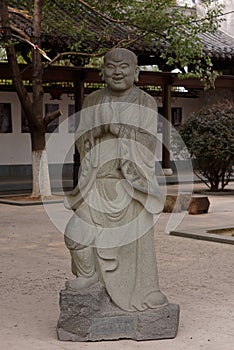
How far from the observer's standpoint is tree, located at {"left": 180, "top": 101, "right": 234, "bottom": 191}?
1686 centimetres

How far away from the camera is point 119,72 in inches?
224

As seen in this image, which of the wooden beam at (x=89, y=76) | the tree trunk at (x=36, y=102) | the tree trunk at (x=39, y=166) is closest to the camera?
the tree trunk at (x=36, y=102)

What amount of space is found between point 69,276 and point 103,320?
2385mm

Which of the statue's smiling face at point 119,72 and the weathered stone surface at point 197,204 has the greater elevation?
the statue's smiling face at point 119,72

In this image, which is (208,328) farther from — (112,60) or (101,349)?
(112,60)

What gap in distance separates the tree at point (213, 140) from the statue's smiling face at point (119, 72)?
1127 cm

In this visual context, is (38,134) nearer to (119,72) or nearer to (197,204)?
(197,204)

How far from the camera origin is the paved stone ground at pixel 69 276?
5.46 meters

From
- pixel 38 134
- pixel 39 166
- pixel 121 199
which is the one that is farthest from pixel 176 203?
pixel 121 199

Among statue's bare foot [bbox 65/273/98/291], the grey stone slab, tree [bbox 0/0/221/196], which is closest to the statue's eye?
statue's bare foot [bbox 65/273/98/291]

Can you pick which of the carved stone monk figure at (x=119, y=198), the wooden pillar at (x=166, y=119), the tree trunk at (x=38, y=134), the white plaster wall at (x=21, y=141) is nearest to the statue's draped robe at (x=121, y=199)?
the carved stone monk figure at (x=119, y=198)

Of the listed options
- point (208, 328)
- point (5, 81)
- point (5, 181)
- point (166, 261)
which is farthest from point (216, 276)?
point (5, 81)

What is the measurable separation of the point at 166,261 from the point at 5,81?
1252 cm

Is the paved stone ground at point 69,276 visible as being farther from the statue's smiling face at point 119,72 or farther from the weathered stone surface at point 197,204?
the statue's smiling face at point 119,72
